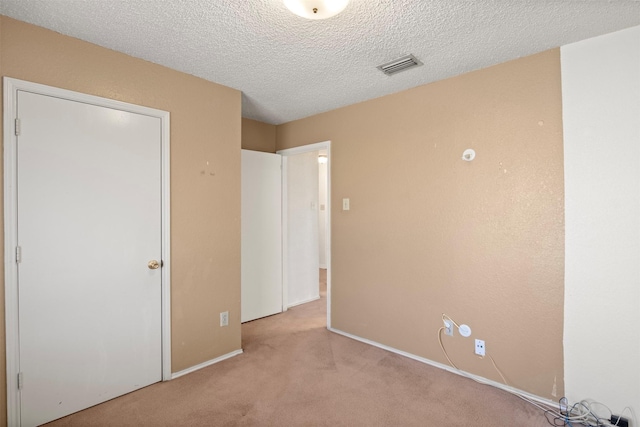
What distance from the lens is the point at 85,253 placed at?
208cm

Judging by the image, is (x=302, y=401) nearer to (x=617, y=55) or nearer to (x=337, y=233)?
(x=337, y=233)

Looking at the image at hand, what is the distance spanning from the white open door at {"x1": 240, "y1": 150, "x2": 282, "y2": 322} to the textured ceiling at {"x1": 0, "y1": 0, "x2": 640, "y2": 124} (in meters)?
1.37

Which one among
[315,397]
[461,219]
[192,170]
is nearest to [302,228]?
[192,170]

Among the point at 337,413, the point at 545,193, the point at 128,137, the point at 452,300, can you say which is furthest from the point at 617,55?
the point at 128,137

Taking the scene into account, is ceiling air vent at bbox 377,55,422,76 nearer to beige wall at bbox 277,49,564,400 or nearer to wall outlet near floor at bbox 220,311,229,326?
beige wall at bbox 277,49,564,400

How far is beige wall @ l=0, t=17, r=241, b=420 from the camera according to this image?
6.79 ft

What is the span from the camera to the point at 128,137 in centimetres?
226

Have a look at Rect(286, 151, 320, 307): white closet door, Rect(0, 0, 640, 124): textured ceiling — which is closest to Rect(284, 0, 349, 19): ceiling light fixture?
Rect(0, 0, 640, 124): textured ceiling

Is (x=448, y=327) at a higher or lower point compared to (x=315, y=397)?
higher

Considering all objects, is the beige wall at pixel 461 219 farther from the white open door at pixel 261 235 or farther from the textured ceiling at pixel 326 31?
the white open door at pixel 261 235

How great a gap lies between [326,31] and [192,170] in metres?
1.50

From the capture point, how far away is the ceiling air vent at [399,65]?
7.48 feet

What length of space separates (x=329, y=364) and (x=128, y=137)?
7.92 ft

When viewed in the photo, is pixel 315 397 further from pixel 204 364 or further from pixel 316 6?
pixel 316 6
